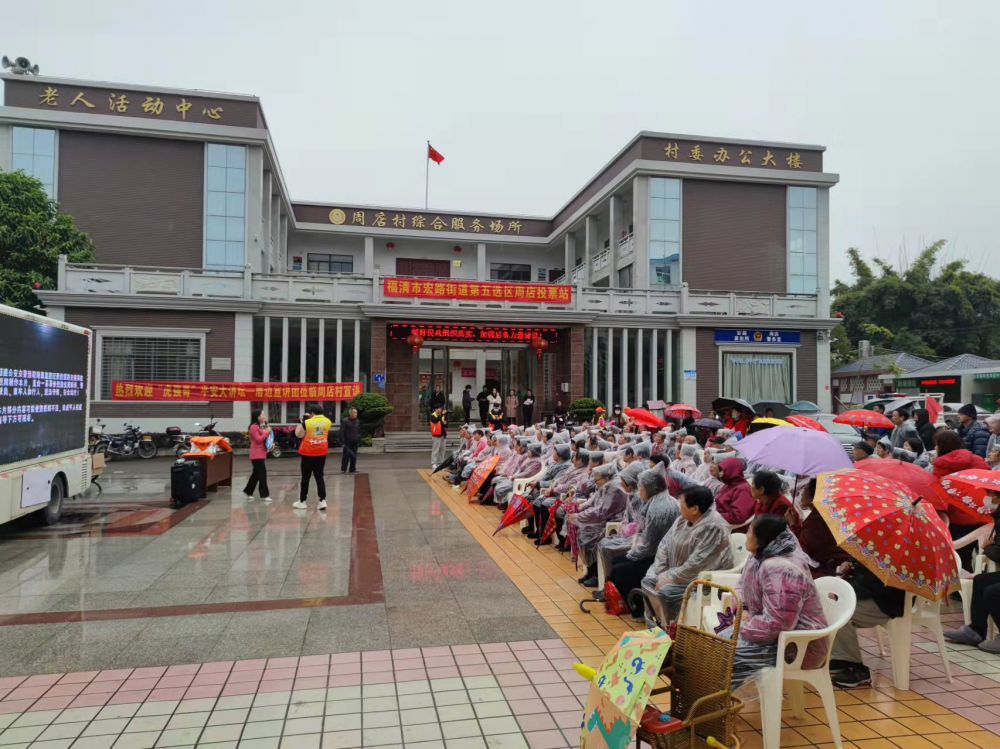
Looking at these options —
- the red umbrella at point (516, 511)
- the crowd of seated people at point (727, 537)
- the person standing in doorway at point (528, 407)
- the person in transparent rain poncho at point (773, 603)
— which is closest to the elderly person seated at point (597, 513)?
the crowd of seated people at point (727, 537)

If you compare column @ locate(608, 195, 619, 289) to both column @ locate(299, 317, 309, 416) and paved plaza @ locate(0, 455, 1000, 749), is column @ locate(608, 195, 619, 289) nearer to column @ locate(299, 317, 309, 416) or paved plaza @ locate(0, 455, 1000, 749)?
column @ locate(299, 317, 309, 416)

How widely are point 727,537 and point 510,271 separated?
2812 centimetres

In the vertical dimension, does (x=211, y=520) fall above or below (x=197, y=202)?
below

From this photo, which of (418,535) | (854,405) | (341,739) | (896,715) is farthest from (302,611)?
(854,405)

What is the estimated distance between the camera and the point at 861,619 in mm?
3979

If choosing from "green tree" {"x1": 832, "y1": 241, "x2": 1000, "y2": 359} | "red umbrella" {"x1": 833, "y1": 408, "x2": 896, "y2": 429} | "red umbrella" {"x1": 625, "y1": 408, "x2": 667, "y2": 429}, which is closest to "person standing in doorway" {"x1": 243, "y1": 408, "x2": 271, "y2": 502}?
"red umbrella" {"x1": 625, "y1": 408, "x2": 667, "y2": 429}

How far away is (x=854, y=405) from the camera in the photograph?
29969mm

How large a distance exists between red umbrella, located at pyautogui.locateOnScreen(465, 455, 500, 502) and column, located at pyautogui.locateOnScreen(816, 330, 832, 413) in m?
16.3

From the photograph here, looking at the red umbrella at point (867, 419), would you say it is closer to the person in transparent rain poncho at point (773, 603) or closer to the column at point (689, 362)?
the person in transparent rain poncho at point (773, 603)

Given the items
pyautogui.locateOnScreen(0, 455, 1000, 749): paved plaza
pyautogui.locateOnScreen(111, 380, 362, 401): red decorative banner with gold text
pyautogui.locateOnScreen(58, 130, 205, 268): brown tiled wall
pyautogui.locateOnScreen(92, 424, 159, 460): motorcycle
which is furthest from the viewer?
pyautogui.locateOnScreen(58, 130, 205, 268): brown tiled wall

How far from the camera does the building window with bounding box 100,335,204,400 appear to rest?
1812cm

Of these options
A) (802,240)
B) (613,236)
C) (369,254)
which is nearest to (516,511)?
(613,236)

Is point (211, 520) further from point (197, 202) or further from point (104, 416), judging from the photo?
point (197, 202)

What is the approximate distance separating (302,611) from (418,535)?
2901 mm
